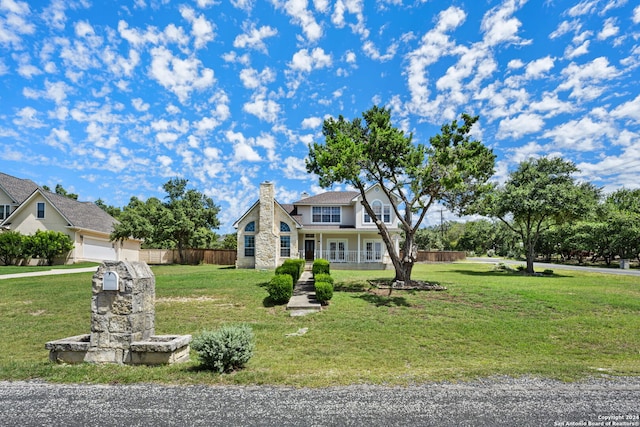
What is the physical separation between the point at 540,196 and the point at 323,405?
22.7 m

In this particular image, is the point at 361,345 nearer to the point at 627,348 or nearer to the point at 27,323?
the point at 627,348

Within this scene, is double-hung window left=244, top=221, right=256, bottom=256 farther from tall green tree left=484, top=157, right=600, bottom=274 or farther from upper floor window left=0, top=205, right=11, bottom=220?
upper floor window left=0, top=205, right=11, bottom=220

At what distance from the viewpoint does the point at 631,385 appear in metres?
5.02

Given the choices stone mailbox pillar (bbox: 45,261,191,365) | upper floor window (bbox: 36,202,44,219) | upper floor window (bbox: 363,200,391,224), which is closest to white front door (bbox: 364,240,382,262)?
upper floor window (bbox: 363,200,391,224)

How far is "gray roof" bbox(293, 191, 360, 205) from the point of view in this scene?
27859 millimetres

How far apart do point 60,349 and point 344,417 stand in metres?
4.99

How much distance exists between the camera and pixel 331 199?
93.9ft

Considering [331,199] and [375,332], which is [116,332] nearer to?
[375,332]

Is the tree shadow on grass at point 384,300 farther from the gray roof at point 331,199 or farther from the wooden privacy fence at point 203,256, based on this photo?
the wooden privacy fence at point 203,256

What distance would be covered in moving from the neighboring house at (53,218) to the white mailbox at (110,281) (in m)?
23.1

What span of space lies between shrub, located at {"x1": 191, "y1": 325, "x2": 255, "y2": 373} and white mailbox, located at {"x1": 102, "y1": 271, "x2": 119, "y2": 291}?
1613 mm

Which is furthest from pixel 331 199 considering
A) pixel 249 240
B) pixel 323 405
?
pixel 323 405

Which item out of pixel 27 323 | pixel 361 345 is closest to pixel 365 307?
pixel 361 345

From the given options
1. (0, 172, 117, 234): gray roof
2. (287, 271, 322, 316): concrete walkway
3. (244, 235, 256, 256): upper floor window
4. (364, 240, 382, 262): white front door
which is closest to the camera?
(287, 271, 322, 316): concrete walkway
